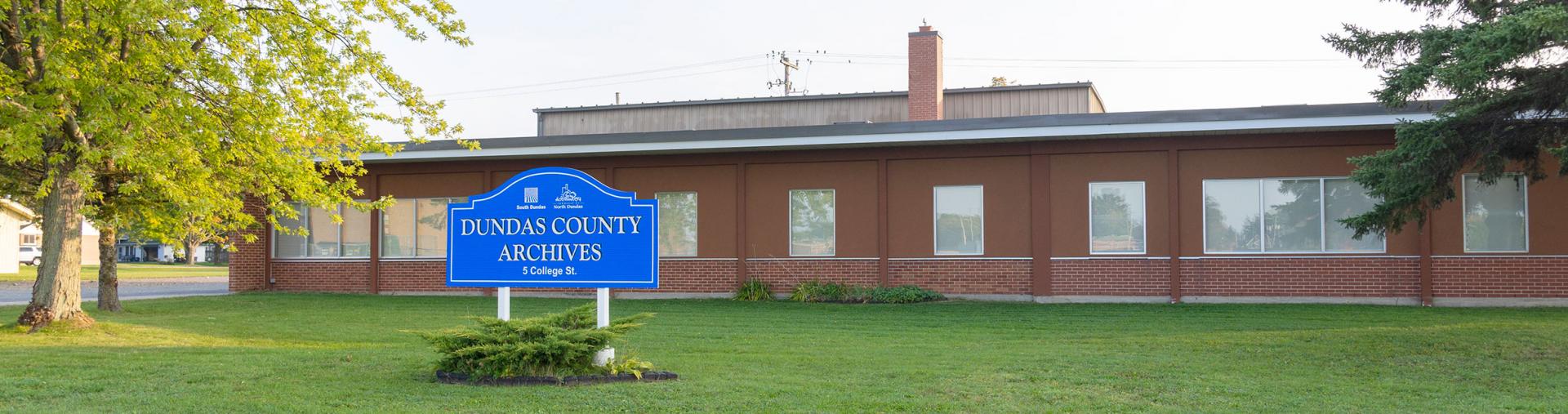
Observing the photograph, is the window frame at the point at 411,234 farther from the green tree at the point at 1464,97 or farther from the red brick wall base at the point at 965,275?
the green tree at the point at 1464,97

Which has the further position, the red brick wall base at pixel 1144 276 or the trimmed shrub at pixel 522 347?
the red brick wall base at pixel 1144 276

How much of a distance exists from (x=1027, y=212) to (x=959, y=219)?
117 centimetres

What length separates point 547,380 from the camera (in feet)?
30.4

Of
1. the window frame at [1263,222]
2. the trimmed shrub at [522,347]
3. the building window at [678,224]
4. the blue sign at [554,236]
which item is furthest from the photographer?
the building window at [678,224]

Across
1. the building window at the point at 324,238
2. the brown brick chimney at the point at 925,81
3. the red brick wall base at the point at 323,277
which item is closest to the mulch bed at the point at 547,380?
the red brick wall base at the point at 323,277

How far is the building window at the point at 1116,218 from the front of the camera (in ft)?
63.8

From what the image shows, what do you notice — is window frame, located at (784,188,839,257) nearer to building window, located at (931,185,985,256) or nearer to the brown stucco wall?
the brown stucco wall

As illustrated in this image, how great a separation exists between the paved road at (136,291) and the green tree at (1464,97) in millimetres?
21355

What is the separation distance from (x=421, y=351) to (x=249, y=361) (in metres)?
1.63

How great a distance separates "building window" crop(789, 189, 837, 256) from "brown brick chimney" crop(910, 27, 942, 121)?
23.8 feet

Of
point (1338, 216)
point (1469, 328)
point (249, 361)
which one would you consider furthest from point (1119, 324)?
point (249, 361)

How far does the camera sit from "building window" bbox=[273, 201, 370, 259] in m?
23.8

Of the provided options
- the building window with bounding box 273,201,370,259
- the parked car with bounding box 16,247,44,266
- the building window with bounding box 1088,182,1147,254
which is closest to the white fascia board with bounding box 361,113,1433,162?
the building window with bounding box 1088,182,1147,254

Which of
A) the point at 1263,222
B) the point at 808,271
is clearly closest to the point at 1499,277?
the point at 1263,222
